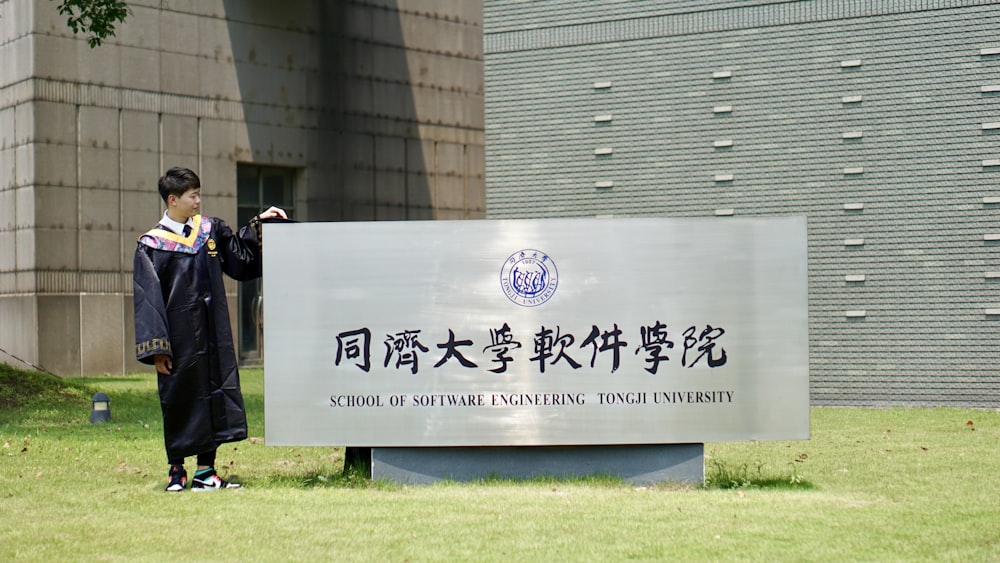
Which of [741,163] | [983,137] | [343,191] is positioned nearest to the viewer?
[983,137]

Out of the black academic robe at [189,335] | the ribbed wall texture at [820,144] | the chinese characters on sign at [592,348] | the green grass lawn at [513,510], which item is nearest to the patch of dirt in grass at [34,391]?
the green grass lawn at [513,510]

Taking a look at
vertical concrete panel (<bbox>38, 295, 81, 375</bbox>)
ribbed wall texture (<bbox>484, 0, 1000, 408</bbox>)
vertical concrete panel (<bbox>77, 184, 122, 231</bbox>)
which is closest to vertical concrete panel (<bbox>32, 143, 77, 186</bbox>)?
vertical concrete panel (<bbox>77, 184, 122, 231</bbox>)

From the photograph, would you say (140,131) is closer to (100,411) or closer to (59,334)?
(59,334)

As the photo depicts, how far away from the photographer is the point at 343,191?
1099 inches

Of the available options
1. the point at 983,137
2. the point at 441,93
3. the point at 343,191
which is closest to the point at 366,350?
the point at 983,137

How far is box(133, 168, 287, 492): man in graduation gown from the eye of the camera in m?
8.48

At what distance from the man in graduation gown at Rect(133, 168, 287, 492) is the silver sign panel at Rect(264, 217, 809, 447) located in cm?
39

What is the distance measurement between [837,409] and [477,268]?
783cm

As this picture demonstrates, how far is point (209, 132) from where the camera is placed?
84.5 ft

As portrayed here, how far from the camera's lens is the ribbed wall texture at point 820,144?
15.0m

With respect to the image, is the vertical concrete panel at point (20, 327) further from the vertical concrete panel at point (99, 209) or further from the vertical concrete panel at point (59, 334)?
the vertical concrete panel at point (99, 209)

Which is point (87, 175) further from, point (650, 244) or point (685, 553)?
point (685, 553)

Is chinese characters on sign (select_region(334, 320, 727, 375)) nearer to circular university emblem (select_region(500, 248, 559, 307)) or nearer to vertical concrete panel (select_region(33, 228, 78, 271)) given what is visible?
circular university emblem (select_region(500, 248, 559, 307))

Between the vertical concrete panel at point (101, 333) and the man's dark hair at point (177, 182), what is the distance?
16465 millimetres
